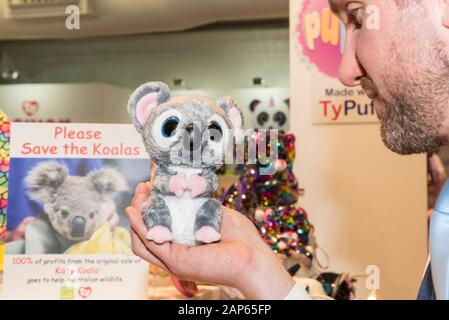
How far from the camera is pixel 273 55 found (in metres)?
1.09

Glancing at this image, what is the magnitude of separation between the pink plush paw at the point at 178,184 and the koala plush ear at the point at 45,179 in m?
0.23

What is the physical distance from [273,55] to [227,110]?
2.14 ft

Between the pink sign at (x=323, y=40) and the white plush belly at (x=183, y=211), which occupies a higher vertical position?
the pink sign at (x=323, y=40)

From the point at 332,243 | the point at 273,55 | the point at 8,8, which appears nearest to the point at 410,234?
the point at 332,243

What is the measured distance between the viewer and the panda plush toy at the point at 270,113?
826mm

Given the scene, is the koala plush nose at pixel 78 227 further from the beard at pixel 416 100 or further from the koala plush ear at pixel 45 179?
the beard at pixel 416 100

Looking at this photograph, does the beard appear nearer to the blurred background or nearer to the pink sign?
the blurred background

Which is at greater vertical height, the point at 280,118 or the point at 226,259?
the point at 280,118

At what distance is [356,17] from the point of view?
1.78ft

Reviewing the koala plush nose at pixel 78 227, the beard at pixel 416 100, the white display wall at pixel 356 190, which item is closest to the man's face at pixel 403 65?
the beard at pixel 416 100

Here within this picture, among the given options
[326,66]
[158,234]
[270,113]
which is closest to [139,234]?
[158,234]

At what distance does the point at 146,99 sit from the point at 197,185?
0.09 meters

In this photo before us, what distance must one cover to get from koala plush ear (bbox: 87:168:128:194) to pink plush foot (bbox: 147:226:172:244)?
197mm

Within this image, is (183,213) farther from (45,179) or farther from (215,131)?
(45,179)
